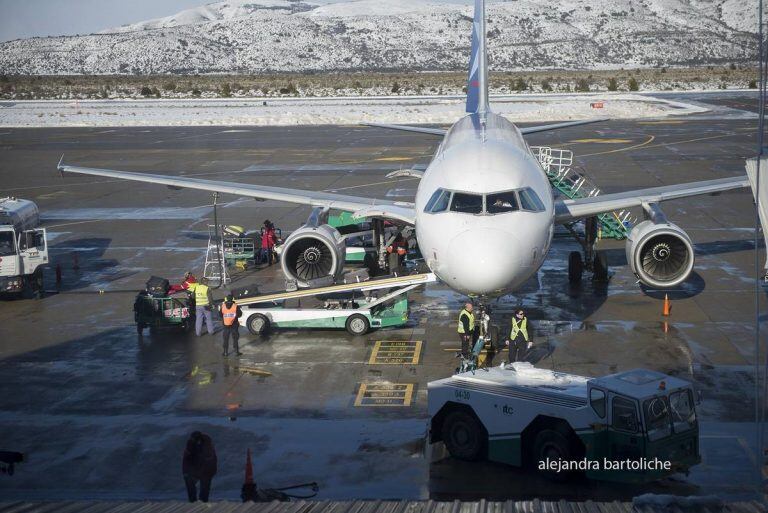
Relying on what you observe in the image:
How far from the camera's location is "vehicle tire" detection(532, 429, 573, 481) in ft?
46.9

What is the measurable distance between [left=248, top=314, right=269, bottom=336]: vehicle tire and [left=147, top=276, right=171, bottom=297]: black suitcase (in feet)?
8.08

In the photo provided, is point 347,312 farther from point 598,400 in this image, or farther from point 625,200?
point 598,400

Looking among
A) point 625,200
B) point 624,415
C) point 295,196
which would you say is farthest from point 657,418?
point 295,196

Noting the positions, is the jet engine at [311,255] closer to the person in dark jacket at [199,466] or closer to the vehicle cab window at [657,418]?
the person in dark jacket at [199,466]

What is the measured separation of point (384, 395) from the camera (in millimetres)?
18562

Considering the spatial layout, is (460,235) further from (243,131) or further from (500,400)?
(243,131)

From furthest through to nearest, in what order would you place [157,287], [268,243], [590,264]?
[268,243] < [590,264] < [157,287]

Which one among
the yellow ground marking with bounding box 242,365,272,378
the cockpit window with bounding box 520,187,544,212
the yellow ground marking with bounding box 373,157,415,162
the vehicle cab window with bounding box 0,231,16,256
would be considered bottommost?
the yellow ground marking with bounding box 242,365,272,378

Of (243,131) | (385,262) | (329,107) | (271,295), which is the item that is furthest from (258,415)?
(329,107)

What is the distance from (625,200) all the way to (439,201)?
765 centimetres

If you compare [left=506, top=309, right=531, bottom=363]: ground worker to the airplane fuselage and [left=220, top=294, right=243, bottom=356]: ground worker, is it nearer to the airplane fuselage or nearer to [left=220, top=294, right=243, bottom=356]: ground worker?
the airplane fuselage

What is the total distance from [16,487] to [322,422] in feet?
17.4

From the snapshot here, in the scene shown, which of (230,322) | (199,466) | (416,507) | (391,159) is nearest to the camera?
(416,507)

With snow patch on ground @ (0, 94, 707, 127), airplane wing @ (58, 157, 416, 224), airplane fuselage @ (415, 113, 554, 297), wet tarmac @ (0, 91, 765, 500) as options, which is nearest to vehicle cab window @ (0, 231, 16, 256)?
wet tarmac @ (0, 91, 765, 500)
